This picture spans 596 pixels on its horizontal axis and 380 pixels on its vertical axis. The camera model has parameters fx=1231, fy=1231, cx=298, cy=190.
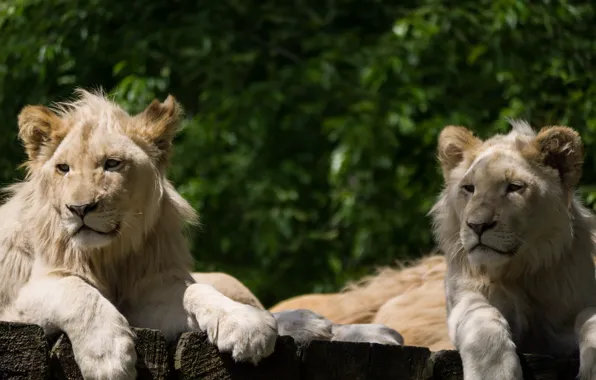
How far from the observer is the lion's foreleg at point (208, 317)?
12.1ft

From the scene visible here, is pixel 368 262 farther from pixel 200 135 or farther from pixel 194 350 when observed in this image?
pixel 194 350

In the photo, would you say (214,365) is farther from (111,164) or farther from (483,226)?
(483,226)

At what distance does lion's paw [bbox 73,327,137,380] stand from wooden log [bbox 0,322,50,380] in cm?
11

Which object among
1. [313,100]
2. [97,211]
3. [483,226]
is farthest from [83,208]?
[313,100]

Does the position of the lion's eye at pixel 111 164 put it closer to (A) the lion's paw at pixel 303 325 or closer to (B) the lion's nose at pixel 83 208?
(B) the lion's nose at pixel 83 208

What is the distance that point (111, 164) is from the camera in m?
4.12

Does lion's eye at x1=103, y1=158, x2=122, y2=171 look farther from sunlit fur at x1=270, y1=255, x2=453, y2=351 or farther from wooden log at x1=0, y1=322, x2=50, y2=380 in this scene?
sunlit fur at x1=270, y1=255, x2=453, y2=351

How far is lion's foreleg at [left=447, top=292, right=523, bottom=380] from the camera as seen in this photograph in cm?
375

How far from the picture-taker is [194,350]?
3.73 m

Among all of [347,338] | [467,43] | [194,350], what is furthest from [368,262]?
[194,350]

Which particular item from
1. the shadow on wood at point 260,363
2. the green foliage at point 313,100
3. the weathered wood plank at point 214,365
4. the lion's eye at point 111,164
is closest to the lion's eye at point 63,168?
the lion's eye at point 111,164

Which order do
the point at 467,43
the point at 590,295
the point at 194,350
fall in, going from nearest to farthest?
the point at 194,350 → the point at 590,295 → the point at 467,43

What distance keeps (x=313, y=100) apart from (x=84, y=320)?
19.6 feet

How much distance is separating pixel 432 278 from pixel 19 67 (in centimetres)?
404
